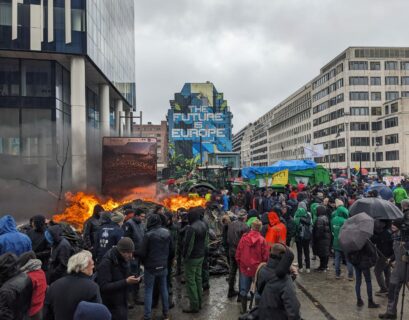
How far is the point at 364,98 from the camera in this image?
73125 mm

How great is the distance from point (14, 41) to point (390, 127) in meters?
61.6

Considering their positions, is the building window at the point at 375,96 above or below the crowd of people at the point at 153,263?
above

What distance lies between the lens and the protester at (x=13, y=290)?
3.75m

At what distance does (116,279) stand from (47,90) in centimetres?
2432

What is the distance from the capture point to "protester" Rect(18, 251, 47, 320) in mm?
4230

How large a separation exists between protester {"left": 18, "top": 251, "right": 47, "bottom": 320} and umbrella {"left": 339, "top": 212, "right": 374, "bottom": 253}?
521 cm

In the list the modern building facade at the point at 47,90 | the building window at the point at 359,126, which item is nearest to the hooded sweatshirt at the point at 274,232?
the modern building facade at the point at 47,90

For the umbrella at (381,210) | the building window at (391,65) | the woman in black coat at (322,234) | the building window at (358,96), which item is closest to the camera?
the umbrella at (381,210)

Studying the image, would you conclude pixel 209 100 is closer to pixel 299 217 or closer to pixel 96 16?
pixel 96 16

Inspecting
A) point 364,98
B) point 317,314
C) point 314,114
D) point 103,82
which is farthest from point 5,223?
point 314,114

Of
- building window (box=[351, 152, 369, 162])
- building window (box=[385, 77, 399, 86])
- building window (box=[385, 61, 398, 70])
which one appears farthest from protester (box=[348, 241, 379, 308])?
building window (box=[385, 61, 398, 70])

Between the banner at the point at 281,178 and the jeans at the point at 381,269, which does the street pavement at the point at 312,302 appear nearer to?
the jeans at the point at 381,269

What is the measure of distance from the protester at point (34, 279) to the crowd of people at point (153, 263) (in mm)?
11

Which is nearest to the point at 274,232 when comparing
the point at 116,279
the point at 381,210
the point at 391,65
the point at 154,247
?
the point at 381,210
